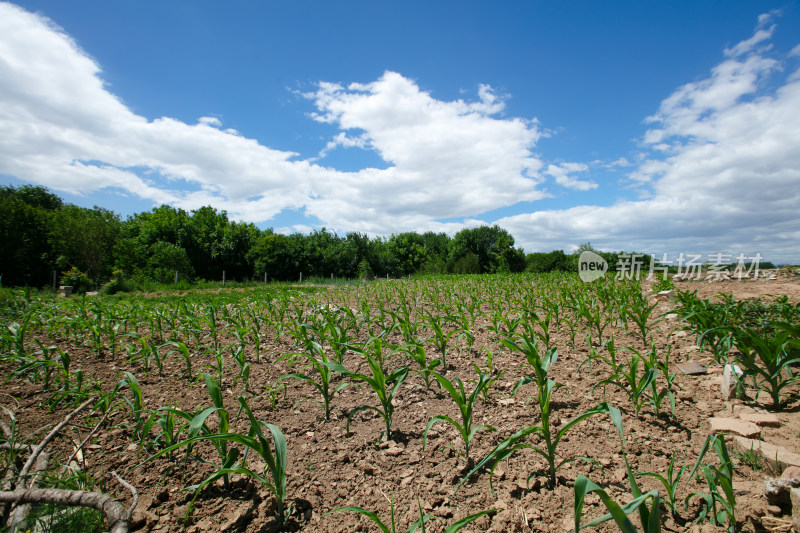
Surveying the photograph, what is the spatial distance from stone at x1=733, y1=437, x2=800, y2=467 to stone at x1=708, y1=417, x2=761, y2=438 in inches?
3.1

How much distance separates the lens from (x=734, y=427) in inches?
85.2

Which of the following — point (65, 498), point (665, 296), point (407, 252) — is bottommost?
point (65, 498)

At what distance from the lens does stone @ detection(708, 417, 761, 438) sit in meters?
2.10

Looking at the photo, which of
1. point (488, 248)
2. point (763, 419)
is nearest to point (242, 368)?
point (763, 419)

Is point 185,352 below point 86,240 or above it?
below

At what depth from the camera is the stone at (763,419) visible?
2.24 m

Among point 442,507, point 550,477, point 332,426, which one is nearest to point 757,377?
point 550,477

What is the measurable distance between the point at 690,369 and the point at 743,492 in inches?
78.1

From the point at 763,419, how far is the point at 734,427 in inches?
12.1

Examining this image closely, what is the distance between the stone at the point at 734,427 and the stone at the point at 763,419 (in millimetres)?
Result: 104

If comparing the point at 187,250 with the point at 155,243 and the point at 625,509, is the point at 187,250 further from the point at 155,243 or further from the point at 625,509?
the point at 625,509

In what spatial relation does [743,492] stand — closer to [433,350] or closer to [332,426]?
[332,426]

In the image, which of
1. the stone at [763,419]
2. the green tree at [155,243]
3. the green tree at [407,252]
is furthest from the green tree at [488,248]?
the stone at [763,419]

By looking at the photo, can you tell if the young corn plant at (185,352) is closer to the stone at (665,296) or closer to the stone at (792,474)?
the stone at (792,474)
